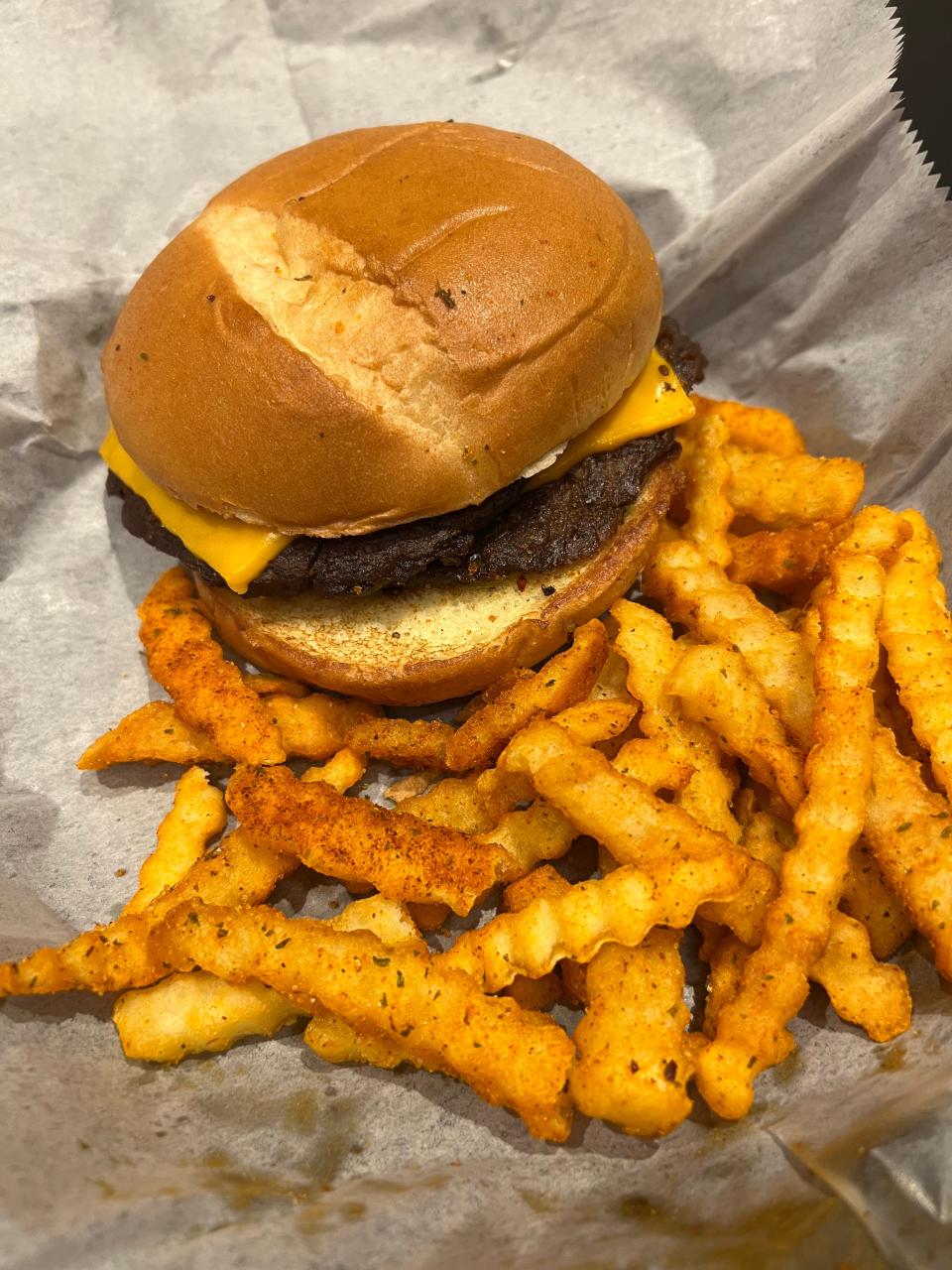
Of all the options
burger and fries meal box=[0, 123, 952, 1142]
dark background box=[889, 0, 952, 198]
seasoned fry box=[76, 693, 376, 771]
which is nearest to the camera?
burger and fries meal box=[0, 123, 952, 1142]

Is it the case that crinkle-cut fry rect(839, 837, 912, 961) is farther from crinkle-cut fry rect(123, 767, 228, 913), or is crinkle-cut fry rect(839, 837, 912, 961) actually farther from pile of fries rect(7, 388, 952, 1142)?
crinkle-cut fry rect(123, 767, 228, 913)

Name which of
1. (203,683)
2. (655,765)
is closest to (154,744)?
(203,683)

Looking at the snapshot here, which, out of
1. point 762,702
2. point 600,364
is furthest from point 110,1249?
point 600,364

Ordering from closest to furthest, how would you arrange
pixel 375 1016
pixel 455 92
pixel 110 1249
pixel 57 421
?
pixel 110 1249 < pixel 375 1016 < pixel 57 421 < pixel 455 92

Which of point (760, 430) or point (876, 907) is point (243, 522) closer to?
point (760, 430)

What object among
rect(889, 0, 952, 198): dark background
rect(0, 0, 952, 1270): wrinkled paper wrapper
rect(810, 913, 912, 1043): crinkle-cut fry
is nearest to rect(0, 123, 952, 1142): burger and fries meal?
rect(810, 913, 912, 1043): crinkle-cut fry

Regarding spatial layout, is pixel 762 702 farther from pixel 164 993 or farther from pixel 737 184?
pixel 737 184
